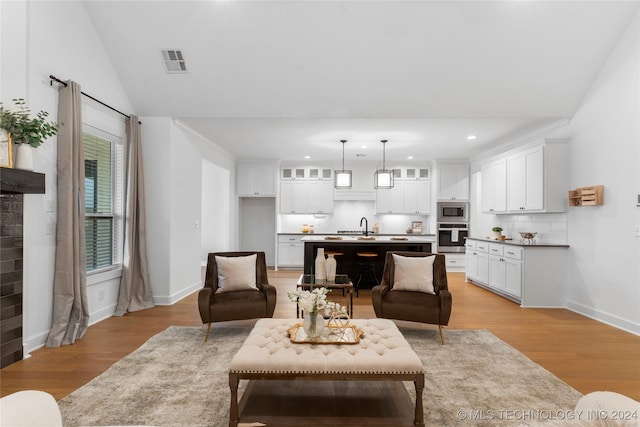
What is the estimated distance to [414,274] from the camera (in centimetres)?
396

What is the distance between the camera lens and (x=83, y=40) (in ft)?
13.4

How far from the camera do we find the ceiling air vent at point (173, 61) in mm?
4371

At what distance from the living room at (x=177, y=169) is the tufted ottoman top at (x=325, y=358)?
8.36ft

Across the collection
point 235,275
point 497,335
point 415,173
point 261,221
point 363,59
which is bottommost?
point 497,335

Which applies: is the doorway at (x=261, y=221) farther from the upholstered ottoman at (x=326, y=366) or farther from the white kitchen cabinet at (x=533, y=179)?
the upholstered ottoman at (x=326, y=366)

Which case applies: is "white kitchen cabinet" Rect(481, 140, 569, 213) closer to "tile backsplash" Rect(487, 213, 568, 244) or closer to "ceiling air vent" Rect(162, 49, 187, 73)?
"tile backsplash" Rect(487, 213, 568, 244)

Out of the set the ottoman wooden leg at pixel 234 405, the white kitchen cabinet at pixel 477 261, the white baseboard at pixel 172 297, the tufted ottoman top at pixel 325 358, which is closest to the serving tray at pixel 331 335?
the tufted ottoman top at pixel 325 358

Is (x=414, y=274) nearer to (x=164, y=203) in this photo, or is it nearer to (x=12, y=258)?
(x=164, y=203)

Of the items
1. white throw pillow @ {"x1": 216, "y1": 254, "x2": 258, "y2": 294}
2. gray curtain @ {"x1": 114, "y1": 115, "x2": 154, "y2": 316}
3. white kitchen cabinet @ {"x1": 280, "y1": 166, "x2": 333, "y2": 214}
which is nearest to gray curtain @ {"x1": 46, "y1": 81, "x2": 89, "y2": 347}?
gray curtain @ {"x1": 114, "y1": 115, "x2": 154, "y2": 316}

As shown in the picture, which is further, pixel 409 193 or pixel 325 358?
pixel 409 193

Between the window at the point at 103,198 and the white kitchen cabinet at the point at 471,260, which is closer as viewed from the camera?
the window at the point at 103,198

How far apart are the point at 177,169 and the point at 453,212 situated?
20.9ft

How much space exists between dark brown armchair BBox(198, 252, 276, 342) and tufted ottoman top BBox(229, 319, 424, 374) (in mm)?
1296

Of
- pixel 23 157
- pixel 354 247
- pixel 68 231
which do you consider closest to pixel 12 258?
pixel 68 231
